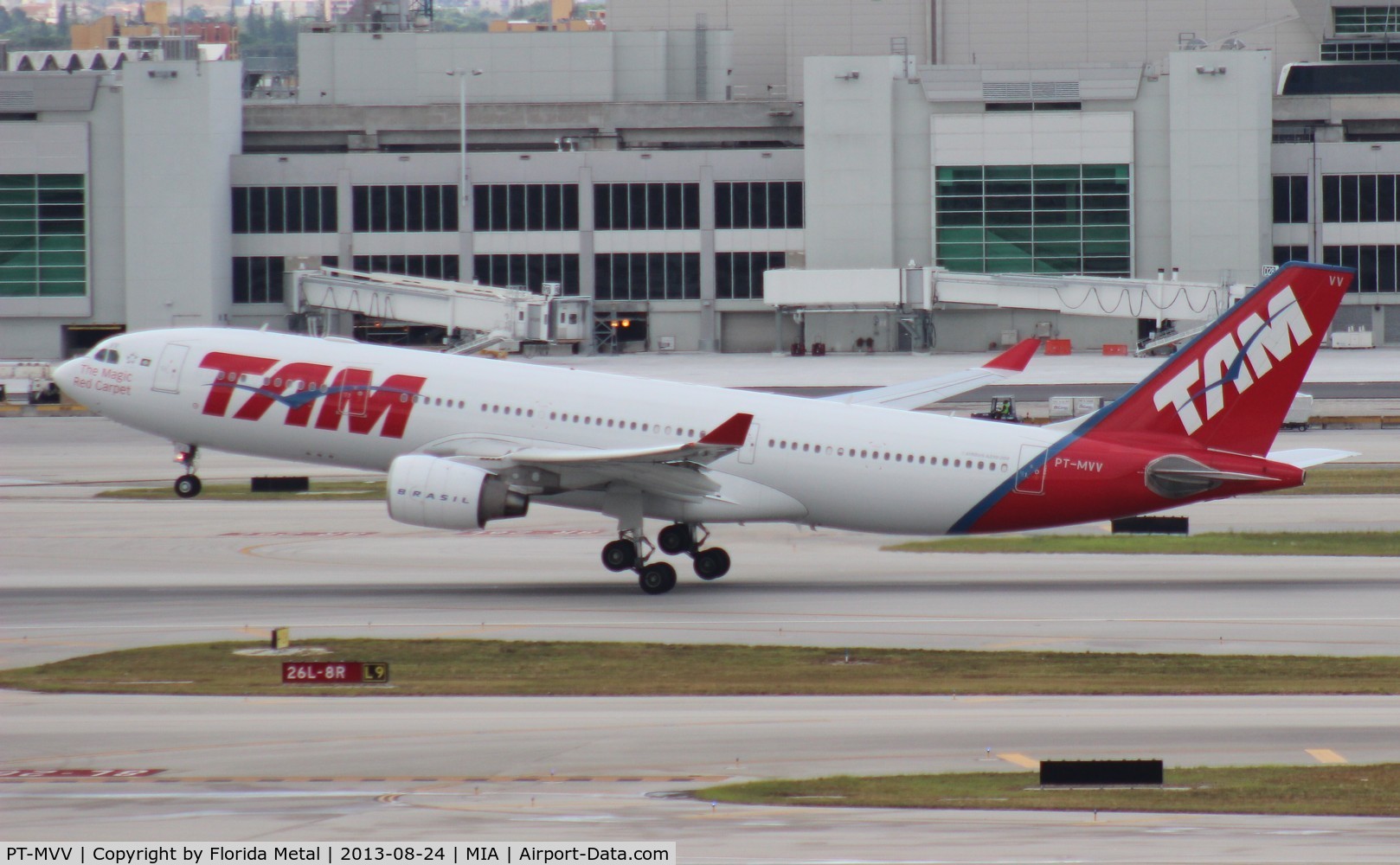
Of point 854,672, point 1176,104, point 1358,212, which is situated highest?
point 1176,104

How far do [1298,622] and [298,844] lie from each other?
21.7 m

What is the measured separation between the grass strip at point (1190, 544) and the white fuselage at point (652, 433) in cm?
616

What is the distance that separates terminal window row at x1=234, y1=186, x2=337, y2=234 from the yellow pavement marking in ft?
337

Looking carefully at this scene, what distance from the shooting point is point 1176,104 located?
111688 millimetres

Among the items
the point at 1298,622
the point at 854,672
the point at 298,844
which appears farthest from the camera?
the point at 1298,622

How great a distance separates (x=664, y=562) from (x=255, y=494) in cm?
2152

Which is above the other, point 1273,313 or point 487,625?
point 1273,313

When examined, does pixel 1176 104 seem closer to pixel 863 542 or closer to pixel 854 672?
pixel 863 542

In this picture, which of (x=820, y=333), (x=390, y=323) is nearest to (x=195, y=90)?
(x=390, y=323)

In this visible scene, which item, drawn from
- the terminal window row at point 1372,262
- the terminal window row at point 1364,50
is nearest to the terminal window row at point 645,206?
the terminal window row at point 1372,262

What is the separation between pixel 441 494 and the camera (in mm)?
33656

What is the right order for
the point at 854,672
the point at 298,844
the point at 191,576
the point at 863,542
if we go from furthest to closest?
the point at 863,542 → the point at 191,576 → the point at 854,672 → the point at 298,844

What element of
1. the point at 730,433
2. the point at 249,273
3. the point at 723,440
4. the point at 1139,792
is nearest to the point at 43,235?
the point at 249,273

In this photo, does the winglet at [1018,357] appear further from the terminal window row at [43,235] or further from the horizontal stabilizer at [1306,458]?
the terminal window row at [43,235]
